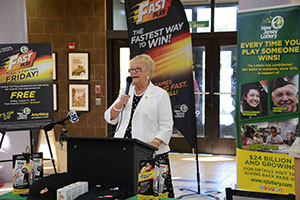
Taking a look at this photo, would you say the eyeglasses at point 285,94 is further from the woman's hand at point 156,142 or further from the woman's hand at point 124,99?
the woman's hand at point 124,99

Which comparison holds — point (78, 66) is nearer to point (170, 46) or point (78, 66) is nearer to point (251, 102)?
point (170, 46)

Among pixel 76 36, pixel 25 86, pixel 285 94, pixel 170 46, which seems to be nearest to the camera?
pixel 285 94

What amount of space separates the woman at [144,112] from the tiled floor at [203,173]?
1973mm

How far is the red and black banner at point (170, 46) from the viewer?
5.36 meters

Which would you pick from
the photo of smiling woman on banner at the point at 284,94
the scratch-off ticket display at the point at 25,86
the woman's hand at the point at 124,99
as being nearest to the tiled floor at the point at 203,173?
the scratch-off ticket display at the point at 25,86

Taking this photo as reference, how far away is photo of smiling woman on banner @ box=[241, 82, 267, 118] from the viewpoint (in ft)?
14.5

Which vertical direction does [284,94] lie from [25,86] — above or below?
below

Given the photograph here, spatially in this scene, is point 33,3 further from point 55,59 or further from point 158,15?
point 158,15

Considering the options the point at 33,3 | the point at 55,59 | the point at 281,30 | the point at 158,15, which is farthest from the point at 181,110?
the point at 33,3

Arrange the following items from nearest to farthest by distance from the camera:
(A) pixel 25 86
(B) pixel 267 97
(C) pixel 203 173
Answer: (B) pixel 267 97 < (A) pixel 25 86 < (C) pixel 203 173

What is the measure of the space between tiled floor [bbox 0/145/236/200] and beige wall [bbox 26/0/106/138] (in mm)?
991

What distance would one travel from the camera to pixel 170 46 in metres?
5.43

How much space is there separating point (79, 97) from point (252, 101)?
18.2 ft

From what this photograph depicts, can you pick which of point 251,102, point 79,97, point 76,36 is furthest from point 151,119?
point 76,36
